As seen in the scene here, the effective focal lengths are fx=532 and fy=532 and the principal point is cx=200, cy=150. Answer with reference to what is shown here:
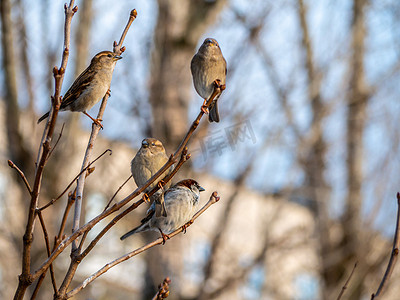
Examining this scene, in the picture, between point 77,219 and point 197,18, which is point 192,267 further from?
point 77,219

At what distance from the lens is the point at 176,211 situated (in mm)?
3311

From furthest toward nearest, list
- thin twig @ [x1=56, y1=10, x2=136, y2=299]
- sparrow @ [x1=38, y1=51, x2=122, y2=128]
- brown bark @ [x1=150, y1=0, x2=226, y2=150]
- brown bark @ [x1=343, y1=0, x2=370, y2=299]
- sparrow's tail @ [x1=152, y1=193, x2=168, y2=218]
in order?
brown bark @ [x1=343, y1=0, x2=370, y2=299] < brown bark @ [x1=150, y1=0, x2=226, y2=150] < sparrow @ [x1=38, y1=51, x2=122, y2=128] < sparrow's tail @ [x1=152, y1=193, x2=168, y2=218] < thin twig @ [x1=56, y1=10, x2=136, y2=299]

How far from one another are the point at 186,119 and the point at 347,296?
13.2 ft

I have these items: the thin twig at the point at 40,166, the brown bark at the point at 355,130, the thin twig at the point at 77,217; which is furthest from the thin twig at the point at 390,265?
the brown bark at the point at 355,130

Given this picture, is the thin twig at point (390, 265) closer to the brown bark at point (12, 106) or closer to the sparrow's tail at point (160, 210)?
the sparrow's tail at point (160, 210)

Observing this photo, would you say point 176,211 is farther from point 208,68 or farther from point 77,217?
point 77,217

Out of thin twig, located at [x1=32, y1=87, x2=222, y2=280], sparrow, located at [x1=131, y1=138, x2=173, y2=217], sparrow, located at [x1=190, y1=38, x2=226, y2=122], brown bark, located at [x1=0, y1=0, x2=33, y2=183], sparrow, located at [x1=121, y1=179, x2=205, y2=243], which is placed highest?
brown bark, located at [x1=0, y1=0, x2=33, y2=183]

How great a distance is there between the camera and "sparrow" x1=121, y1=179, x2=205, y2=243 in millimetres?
3303

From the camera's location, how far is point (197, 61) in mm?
3465

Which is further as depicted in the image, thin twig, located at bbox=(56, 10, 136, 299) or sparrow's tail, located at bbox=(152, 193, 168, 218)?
sparrow's tail, located at bbox=(152, 193, 168, 218)

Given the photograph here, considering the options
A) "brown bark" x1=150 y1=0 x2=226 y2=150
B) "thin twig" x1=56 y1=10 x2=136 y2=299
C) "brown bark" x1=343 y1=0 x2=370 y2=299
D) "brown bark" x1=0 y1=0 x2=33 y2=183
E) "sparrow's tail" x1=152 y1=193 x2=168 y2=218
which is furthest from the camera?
"brown bark" x1=343 y1=0 x2=370 y2=299

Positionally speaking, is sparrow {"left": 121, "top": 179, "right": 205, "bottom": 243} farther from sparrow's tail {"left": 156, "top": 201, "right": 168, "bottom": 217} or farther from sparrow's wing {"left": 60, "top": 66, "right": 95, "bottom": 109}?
sparrow's wing {"left": 60, "top": 66, "right": 95, "bottom": 109}

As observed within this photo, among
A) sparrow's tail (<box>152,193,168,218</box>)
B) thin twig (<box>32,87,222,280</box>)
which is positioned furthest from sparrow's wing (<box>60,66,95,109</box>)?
thin twig (<box>32,87,222,280</box>)

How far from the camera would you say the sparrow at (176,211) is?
3.30 m
